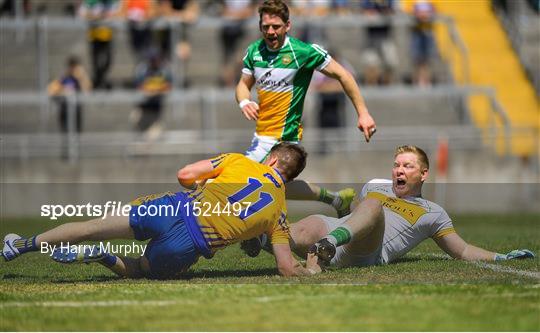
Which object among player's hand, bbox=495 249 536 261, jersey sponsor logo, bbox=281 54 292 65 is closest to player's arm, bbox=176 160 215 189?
jersey sponsor logo, bbox=281 54 292 65

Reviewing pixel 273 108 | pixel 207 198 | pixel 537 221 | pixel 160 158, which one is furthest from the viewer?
pixel 160 158

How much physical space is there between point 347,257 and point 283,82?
2274 millimetres

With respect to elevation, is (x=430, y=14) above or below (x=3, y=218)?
above

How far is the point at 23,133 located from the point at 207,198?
1413 cm

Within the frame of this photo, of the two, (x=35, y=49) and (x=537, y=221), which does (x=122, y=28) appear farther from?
(x=537, y=221)

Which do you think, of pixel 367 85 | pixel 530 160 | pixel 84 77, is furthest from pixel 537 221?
pixel 84 77

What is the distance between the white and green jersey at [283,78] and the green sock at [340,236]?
250 centimetres

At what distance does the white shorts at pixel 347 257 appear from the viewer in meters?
10.7

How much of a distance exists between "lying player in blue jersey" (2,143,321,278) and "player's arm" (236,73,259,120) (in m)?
1.79

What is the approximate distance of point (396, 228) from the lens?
1084 cm

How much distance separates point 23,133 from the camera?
913 inches

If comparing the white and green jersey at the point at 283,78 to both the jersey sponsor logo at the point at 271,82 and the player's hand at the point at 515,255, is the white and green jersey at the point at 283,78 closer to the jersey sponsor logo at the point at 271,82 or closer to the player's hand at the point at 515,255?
the jersey sponsor logo at the point at 271,82

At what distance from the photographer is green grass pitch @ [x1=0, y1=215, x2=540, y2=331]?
7719mm

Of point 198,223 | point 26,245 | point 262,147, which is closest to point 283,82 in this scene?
point 262,147
